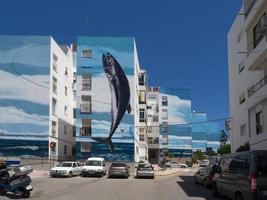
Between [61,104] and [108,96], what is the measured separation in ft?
22.0

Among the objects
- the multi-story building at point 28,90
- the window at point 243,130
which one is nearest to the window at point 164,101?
the multi-story building at point 28,90

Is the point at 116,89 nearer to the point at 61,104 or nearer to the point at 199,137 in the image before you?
the point at 61,104

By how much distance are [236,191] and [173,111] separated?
10268cm

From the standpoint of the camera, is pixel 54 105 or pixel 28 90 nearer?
pixel 28 90

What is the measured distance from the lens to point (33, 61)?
188ft

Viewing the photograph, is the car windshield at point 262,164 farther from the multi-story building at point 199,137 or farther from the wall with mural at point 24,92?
the multi-story building at point 199,137

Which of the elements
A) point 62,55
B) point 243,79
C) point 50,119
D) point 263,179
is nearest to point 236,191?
point 263,179

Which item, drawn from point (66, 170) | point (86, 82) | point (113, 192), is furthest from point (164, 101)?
point (113, 192)

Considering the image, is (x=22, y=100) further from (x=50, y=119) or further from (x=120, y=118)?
(x=120, y=118)

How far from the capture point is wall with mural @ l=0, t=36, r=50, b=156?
5562 cm

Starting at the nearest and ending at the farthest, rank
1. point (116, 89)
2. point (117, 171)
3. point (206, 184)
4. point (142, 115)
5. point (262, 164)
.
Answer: point (262, 164) < point (206, 184) < point (117, 171) < point (116, 89) < point (142, 115)

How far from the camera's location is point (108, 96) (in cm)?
6100

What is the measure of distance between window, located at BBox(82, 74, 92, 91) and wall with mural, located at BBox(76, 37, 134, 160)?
10.2 inches

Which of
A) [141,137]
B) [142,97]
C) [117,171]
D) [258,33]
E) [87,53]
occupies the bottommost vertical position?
[117,171]
